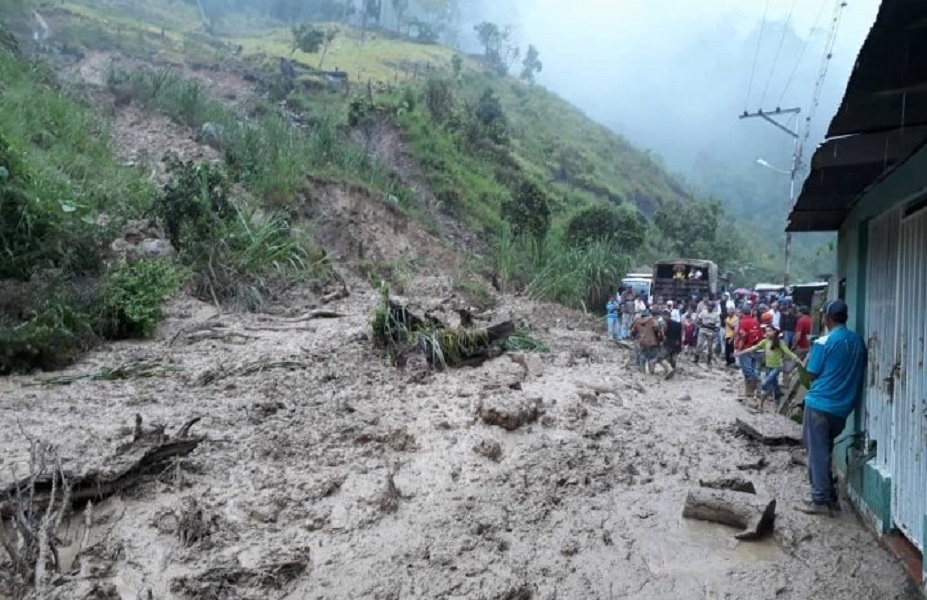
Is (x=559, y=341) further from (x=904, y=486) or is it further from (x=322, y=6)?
(x=322, y=6)

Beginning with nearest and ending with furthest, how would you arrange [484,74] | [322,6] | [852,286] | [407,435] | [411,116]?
[852,286] < [407,435] < [411,116] < [484,74] < [322,6]

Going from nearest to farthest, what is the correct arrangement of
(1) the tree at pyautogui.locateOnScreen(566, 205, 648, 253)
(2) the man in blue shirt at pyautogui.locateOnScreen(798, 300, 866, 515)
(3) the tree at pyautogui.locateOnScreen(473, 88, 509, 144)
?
1. (2) the man in blue shirt at pyautogui.locateOnScreen(798, 300, 866, 515)
2. (1) the tree at pyautogui.locateOnScreen(566, 205, 648, 253)
3. (3) the tree at pyautogui.locateOnScreen(473, 88, 509, 144)

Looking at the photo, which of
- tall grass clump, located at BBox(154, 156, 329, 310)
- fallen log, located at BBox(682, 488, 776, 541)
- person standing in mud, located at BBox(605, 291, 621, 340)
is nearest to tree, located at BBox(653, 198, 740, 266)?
person standing in mud, located at BBox(605, 291, 621, 340)

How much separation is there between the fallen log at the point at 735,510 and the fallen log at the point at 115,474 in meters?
3.62

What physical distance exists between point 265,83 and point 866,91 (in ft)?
111

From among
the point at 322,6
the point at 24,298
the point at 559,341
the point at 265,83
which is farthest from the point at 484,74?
the point at 24,298

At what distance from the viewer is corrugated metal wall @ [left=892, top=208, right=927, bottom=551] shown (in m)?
3.69

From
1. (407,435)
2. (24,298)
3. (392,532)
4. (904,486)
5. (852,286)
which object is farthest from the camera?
(24,298)

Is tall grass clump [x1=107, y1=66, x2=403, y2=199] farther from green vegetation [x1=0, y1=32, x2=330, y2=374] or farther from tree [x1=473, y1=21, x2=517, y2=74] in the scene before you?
tree [x1=473, y1=21, x2=517, y2=74]

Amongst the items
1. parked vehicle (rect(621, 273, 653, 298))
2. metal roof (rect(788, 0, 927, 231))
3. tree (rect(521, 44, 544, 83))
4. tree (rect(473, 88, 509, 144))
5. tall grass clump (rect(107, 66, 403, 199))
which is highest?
tree (rect(521, 44, 544, 83))

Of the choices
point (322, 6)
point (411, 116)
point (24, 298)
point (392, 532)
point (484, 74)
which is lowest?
point (392, 532)

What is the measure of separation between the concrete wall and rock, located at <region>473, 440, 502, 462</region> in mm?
2633

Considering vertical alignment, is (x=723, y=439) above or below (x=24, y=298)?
below

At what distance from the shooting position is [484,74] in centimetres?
6812
